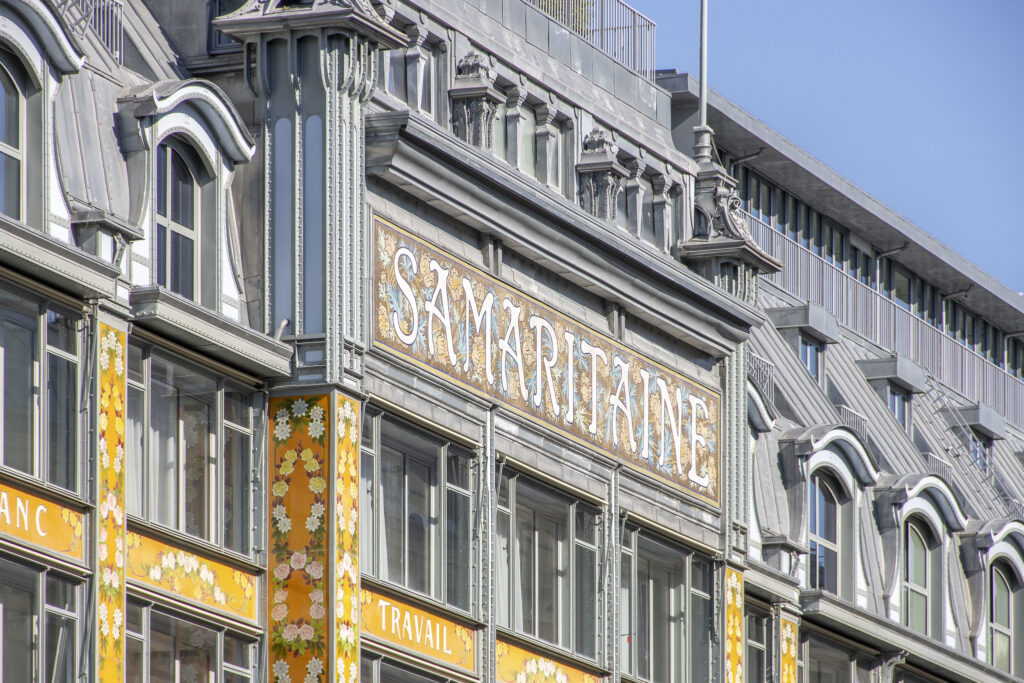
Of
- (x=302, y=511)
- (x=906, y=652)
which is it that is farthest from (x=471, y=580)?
(x=906, y=652)

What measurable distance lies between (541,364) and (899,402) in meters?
22.5

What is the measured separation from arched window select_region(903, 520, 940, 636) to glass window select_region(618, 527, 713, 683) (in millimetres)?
9606

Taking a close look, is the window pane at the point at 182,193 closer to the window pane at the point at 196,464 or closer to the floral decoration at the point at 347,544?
the window pane at the point at 196,464

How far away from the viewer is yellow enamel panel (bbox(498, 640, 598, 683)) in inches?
1657

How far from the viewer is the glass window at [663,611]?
46.3 meters

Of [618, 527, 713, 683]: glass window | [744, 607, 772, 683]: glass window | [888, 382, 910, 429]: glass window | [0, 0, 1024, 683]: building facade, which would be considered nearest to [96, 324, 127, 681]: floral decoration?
[0, 0, 1024, 683]: building facade

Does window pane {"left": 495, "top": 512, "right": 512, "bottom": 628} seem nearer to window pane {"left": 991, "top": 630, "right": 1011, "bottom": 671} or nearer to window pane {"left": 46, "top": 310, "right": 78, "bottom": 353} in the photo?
window pane {"left": 46, "top": 310, "right": 78, "bottom": 353}

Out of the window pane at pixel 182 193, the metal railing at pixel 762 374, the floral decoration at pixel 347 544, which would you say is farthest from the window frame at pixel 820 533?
the window pane at pixel 182 193

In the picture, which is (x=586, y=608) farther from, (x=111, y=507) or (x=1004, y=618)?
(x=1004, y=618)

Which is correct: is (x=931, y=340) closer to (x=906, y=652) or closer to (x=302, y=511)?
(x=906, y=652)

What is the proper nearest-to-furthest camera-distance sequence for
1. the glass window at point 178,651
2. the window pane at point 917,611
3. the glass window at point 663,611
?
the glass window at point 178,651 < the glass window at point 663,611 < the window pane at point 917,611

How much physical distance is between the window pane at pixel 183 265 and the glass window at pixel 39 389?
9.73 feet

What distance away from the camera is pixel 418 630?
131 ft

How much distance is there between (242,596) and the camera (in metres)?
37.0
